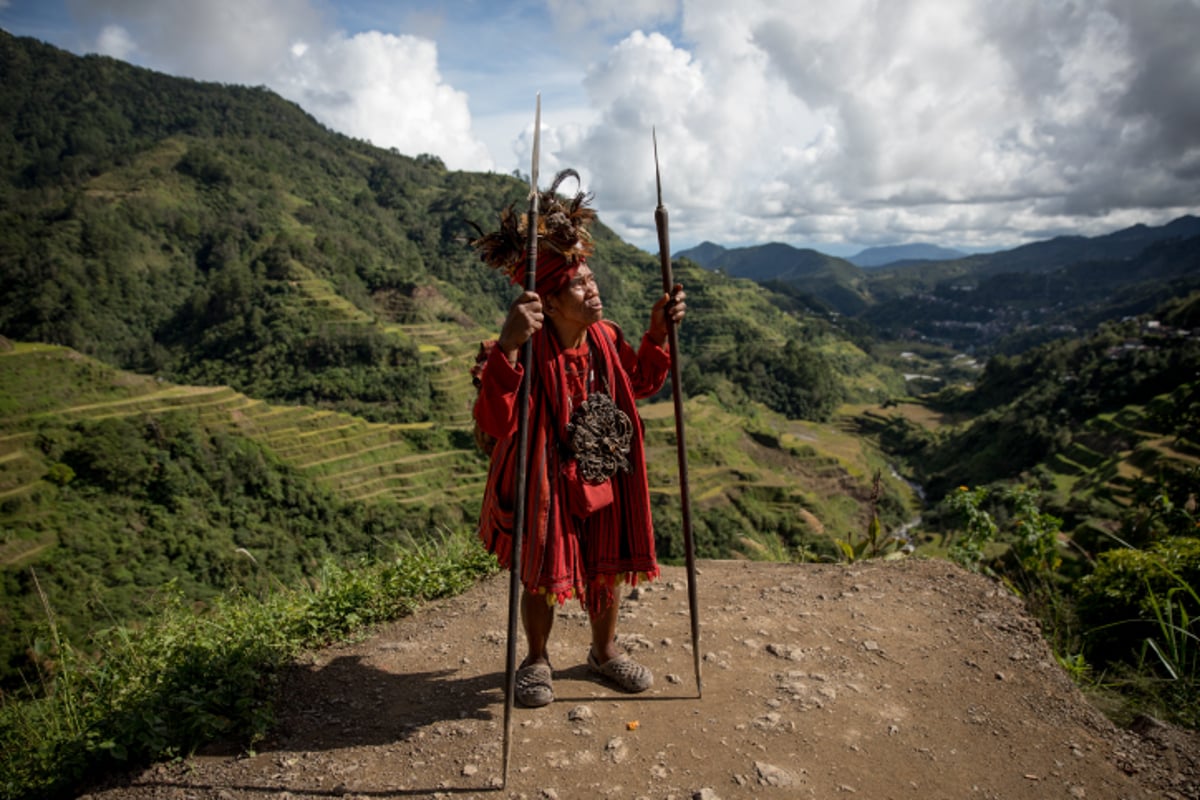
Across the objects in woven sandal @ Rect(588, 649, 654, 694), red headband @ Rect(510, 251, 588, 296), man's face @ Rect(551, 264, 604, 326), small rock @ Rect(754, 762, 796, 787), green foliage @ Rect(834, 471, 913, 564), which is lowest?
green foliage @ Rect(834, 471, 913, 564)

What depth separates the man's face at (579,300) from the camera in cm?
280

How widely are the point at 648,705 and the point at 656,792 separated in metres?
0.57

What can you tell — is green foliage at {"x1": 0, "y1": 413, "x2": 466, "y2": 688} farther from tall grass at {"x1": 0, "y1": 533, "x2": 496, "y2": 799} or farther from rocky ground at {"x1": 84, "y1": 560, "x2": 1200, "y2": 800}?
rocky ground at {"x1": 84, "y1": 560, "x2": 1200, "y2": 800}

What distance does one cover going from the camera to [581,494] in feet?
9.09

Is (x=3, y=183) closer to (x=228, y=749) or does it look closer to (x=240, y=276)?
(x=240, y=276)

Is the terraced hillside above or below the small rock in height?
below

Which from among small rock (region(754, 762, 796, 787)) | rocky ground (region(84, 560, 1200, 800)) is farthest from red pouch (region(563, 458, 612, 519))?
small rock (region(754, 762, 796, 787))

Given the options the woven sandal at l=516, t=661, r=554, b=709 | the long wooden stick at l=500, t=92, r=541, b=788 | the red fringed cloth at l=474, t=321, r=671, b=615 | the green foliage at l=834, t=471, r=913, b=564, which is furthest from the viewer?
the green foliage at l=834, t=471, r=913, b=564

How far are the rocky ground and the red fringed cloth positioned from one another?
0.65m

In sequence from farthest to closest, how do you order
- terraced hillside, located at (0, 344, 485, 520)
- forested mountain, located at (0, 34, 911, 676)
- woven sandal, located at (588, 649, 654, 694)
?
terraced hillside, located at (0, 344, 485, 520) → forested mountain, located at (0, 34, 911, 676) → woven sandal, located at (588, 649, 654, 694)

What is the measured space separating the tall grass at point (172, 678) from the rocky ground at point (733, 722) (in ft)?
0.44

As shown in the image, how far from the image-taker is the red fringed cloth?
2.62 m

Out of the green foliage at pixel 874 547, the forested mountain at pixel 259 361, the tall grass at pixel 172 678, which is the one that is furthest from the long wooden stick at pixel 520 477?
the green foliage at pixel 874 547

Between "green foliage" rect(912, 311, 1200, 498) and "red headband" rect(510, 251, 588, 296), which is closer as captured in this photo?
"red headband" rect(510, 251, 588, 296)
